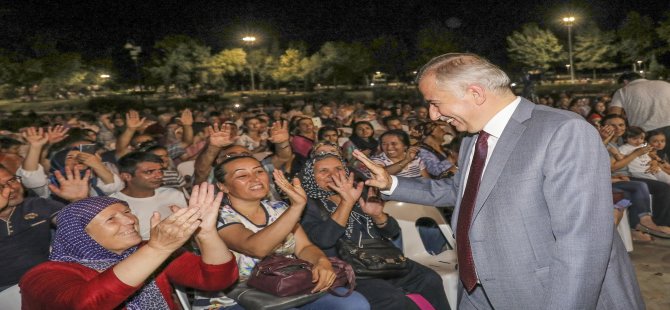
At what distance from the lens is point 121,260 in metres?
2.55

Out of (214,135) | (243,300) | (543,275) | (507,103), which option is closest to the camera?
(543,275)

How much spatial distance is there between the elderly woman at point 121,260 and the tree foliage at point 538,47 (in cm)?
4622

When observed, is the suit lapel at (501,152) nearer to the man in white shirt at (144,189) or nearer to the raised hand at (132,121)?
the man in white shirt at (144,189)

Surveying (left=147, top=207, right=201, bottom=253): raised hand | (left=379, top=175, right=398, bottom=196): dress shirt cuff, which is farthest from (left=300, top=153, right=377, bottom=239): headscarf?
(left=147, top=207, right=201, bottom=253): raised hand

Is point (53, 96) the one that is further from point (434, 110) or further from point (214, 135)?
point (434, 110)

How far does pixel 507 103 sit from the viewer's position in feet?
6.83

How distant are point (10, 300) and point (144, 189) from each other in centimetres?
139

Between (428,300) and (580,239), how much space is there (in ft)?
6.66

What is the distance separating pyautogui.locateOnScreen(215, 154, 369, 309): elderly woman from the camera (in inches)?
117

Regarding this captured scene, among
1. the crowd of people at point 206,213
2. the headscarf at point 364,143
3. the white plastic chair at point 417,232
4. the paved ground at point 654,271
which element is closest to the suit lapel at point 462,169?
the crowd of people at point 206,213

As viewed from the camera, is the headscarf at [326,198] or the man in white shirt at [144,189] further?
the man in white shirt at [144,189]

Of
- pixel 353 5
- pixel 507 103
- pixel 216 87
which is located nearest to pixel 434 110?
pixel 507 103

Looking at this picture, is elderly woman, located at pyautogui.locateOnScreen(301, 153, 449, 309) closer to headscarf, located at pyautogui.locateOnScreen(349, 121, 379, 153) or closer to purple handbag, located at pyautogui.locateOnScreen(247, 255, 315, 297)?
purple handbag, located at pyautogui.locateOnScreen(247, 255, 315, 297)

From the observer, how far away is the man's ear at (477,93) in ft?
6.70
